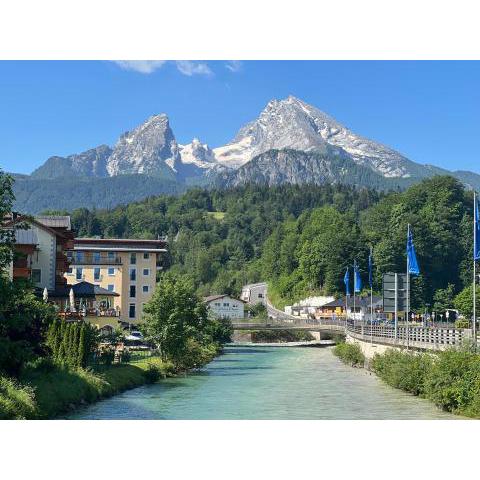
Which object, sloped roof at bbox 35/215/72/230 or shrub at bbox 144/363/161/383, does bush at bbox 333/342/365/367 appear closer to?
shrub at bbox 144/363/161/383

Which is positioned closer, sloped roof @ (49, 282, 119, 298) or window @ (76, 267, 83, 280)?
sloped roof @ (49, 282, 119, 298)

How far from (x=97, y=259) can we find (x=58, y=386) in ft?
273

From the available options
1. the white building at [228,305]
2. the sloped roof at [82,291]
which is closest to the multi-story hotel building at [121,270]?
the sloped roof at [82,291]

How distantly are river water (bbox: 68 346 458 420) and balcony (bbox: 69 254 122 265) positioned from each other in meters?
A: 53.1

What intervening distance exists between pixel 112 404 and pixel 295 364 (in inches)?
1729

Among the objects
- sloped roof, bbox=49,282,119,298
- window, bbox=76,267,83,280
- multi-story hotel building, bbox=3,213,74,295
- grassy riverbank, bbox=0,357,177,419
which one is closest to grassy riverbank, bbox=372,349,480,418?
grassy riverbank, bbox=0,357,177,419

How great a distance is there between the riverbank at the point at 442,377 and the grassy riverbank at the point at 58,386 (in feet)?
53.6

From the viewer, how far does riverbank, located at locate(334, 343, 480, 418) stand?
3872cm

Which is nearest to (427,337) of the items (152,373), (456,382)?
(456,382)

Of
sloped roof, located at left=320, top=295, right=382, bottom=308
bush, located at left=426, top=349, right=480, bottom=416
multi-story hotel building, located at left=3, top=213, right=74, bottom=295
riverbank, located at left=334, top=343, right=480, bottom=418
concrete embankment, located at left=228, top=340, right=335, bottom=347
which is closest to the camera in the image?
bush, located at left=426, top=349, right=480, bottom=416

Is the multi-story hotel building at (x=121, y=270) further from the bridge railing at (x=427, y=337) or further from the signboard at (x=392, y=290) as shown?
the signboard at (x=392, y=290)

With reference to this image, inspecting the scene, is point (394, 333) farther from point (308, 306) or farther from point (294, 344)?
point (308, 306)

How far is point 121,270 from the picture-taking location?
12056 cm
